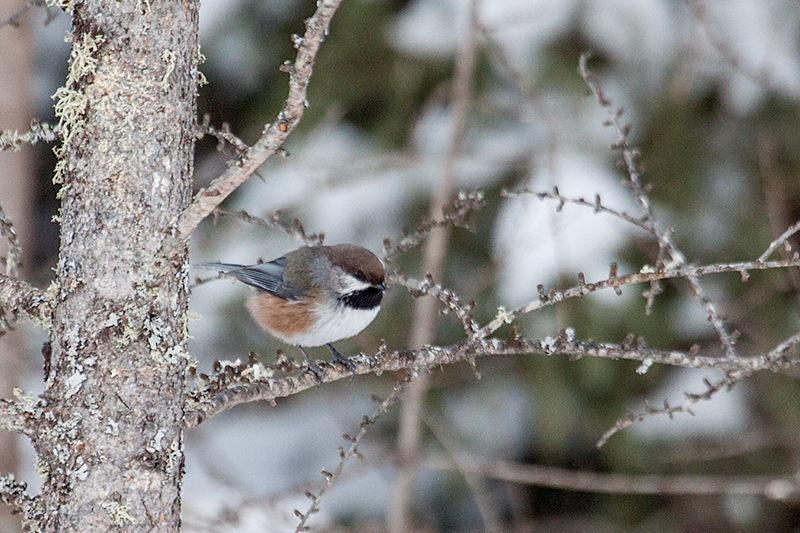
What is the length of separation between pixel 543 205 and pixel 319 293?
225 centimetres

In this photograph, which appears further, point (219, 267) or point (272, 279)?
point (272, 279)

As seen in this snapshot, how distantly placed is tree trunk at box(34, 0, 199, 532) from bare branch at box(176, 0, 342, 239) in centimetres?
12

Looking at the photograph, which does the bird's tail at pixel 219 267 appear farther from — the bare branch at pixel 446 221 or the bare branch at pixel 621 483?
the bare branch at pixel 621 483

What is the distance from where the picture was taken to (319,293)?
324 centimetres

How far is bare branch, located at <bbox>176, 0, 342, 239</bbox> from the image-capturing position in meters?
1.43

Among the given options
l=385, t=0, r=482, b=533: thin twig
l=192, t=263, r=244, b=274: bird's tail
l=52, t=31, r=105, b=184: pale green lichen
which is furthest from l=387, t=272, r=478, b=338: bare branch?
l=385, t=0, r=482, b=533: thin twig

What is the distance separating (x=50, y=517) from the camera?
1.67 meters

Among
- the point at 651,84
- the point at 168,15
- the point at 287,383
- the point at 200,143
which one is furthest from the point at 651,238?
the point at 200,143

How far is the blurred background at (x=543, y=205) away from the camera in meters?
4.94

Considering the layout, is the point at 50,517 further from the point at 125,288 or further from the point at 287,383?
→ the point at 287,383

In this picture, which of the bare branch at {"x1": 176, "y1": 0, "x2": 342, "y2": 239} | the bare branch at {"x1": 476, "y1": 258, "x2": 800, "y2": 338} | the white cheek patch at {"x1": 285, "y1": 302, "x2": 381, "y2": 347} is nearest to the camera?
the bare branch at {"x1": 176, "y1": 0, "x2": 342, "y2": 239}

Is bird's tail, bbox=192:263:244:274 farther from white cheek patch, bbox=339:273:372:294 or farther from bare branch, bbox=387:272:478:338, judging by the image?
bare branch, bbox=387:272:478:338

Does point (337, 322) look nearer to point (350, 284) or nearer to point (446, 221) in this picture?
point (350, 284)

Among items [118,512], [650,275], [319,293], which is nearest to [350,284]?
[319,293]
